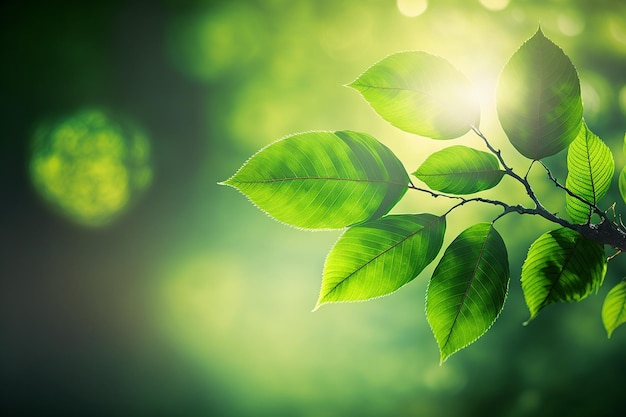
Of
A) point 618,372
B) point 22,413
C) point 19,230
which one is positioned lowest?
point 22,413

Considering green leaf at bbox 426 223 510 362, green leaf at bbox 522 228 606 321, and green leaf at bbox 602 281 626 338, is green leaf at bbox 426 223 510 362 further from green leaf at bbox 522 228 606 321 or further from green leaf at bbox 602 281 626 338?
green leaf at bbox 602 281 626 338

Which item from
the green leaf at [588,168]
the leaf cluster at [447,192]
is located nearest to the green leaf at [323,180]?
the leaf cluster at [447,192]

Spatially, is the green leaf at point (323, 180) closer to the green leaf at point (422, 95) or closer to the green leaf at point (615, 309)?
the green leaf at point (422, 95)

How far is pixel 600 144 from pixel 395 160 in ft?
0.45

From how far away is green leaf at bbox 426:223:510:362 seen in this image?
30 cm

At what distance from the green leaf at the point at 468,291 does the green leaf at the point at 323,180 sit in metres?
0.06

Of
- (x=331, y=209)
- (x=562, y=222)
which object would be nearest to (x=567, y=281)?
(x=562, y=222)

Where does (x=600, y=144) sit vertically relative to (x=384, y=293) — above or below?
above

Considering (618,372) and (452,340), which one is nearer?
(452,340)

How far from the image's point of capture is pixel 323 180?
1.00 ft

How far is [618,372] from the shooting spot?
9.58ft

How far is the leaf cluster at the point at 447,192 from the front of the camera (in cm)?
29

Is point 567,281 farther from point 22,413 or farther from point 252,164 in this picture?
point 22,413

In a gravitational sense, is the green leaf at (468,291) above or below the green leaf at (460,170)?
below
